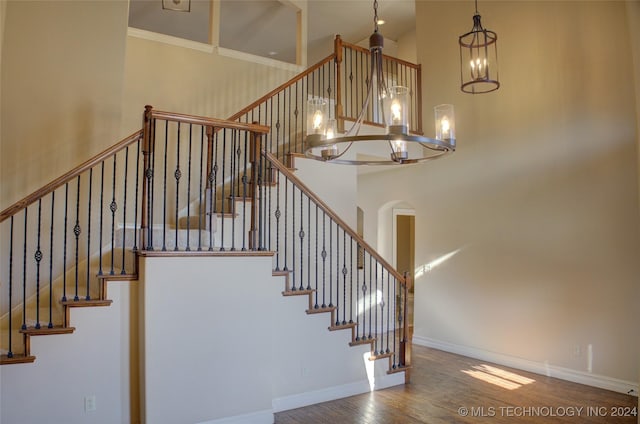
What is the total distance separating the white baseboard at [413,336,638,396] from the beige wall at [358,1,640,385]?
0.17 feet

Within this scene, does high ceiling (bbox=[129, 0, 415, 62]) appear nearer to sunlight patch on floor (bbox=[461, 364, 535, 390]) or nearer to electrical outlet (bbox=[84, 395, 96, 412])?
sunlight patch on floor (bbox=[461, 364, 535, 390])

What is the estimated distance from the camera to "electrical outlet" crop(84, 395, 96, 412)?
336 cm

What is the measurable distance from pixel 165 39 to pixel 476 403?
18.1ft

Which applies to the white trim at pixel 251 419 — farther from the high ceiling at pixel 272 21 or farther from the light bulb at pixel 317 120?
the high ceiling at pixel 272 21

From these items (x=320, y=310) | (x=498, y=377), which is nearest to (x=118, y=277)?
(x=320, y=310)

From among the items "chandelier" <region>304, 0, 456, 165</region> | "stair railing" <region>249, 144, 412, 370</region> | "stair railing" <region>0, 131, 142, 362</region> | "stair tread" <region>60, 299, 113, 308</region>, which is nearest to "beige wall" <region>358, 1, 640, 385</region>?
"stair railing" <region>249, 144, 412, 370</region>

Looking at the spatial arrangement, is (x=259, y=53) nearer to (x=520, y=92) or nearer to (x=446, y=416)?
(x=520, y=92)

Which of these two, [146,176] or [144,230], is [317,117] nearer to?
[146,176]

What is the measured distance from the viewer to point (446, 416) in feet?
13.2

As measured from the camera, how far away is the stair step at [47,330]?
3164 mm

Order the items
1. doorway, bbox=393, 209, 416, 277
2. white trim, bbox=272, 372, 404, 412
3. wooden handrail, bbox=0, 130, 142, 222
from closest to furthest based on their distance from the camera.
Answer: wooden handrail, bbox=0, 130, 142, 222 → white trim, bbox=272, 372, 404, 412 → doorway, bbox=393, 209, 416, 277

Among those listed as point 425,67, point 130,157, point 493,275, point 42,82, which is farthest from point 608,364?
point 42,82

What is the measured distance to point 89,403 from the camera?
132 inches

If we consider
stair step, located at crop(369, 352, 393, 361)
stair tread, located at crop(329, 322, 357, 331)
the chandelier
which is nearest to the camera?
the chandelier
